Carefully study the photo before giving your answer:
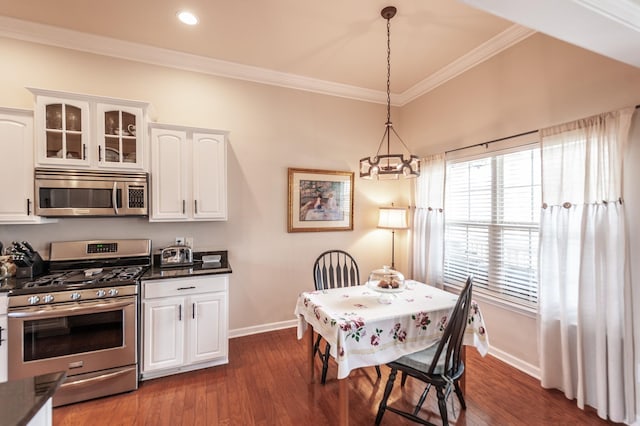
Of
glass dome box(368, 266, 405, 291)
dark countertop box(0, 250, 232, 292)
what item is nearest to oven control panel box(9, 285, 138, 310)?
dark countertop box(0, 250, 232, 292)

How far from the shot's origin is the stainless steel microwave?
242 cm

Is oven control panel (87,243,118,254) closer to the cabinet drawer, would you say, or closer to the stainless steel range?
the stainless steel range

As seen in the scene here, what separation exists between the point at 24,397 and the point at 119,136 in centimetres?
233

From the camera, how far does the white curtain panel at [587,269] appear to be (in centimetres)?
193

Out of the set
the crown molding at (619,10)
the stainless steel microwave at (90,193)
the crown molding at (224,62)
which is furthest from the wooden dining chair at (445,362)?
the stainless steel microwave at (90,193)

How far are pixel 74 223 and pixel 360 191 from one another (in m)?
3.19

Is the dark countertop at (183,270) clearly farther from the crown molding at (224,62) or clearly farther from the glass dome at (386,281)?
the crown molding at (224,62)

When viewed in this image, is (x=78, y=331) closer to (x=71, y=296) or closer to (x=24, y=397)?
(x=71, y=296)

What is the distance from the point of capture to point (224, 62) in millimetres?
→ 3189

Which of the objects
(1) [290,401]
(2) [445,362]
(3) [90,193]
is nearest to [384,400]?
(2) [445,362]

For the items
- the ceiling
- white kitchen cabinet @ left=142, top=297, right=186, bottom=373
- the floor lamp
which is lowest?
white kitchen cabinet @ left=142, top=297, right=186, bottom=373

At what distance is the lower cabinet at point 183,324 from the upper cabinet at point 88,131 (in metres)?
1.18

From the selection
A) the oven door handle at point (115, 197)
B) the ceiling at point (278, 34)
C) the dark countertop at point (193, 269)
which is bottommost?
the dark countertop at point (193, 269)

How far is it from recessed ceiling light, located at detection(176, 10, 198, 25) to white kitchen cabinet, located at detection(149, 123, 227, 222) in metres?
0.91
